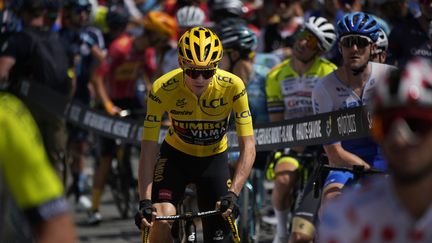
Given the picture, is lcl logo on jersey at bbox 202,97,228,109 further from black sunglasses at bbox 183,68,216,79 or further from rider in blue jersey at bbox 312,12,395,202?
rider in blue jersey at bbox 312,12,395,202

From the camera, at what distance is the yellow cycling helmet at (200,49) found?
24.0ft

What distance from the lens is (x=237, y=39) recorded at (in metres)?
10.7

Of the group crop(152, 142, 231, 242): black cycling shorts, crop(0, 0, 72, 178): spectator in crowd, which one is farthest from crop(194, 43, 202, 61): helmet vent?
crop(0, 0, 72, 178): spectator in crowd

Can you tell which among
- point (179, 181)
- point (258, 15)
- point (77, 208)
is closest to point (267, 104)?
point (179, 181)

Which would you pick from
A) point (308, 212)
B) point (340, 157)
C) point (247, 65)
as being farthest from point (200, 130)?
point (247, 65)

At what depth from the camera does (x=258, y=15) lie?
53.0 ft

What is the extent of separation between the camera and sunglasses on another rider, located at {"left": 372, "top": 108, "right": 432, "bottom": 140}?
11.5ft

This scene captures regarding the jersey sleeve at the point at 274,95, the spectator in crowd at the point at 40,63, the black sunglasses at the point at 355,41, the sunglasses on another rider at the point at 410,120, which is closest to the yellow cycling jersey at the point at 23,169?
the sunglasses on another rider at the point at 410,120

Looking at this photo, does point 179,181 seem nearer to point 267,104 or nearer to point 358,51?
point 358,51

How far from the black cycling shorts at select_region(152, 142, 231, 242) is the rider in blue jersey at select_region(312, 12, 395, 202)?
75 cm

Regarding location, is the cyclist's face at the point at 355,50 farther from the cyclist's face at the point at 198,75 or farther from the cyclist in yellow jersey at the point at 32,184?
the cyclist in yellow jersey at the point at 32,184

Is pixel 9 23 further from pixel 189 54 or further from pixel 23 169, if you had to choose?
pixel 23 169

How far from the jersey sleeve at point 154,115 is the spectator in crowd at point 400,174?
3756 mm

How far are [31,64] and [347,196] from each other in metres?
8.21
